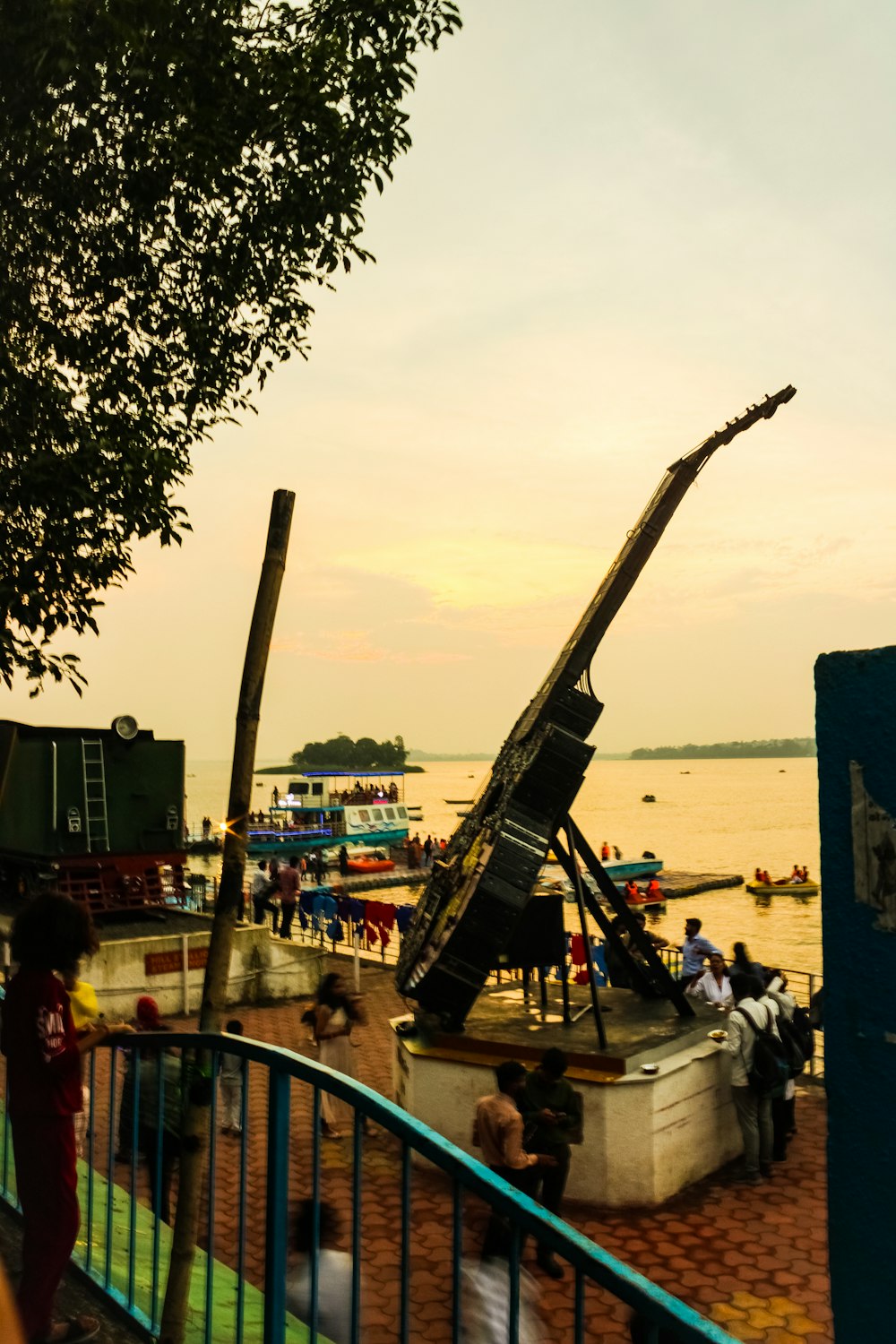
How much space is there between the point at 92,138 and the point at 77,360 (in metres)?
1.94

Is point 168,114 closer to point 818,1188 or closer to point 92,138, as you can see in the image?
point 92,138

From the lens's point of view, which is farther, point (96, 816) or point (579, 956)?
point (579, 956)

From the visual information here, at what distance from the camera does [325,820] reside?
59.0m

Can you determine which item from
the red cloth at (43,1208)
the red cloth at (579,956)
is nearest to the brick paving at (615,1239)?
the red cloth at (43,1208)

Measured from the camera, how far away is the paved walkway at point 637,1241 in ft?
23.6

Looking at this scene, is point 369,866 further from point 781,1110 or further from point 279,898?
point 781,1110

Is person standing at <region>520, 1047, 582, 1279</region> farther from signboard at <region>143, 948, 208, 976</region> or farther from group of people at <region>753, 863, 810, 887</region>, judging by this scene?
group of people at <region>753, 863, 810, 887</region>

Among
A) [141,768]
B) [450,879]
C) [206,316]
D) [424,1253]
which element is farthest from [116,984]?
[206,316]

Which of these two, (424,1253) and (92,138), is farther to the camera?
(92,138)

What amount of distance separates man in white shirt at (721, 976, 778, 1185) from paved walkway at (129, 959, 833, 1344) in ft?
0.76

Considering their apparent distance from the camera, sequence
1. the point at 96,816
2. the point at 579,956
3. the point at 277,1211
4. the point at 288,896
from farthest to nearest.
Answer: the point at 288,896 < the point at 579,956 < the point at 96,816 < the point at 277,1211

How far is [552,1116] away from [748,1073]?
281 cm

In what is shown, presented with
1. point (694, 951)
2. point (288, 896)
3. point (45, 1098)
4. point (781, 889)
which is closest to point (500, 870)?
point (694, 951)

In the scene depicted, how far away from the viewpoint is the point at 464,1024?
1088 cm
